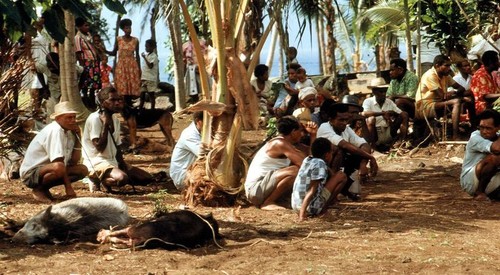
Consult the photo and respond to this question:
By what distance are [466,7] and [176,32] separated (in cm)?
502

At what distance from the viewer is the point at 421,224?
8539 mm

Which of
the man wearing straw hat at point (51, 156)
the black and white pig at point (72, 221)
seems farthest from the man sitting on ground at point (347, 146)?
the black and white pig at point (72, 221)

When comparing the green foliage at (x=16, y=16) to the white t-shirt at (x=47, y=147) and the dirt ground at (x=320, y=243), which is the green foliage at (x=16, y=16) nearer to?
the dirt ground at (x=320, y=243)

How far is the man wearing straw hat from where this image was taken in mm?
9711

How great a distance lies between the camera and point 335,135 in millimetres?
10242

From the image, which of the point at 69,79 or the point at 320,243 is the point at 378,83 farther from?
the point at 320,243

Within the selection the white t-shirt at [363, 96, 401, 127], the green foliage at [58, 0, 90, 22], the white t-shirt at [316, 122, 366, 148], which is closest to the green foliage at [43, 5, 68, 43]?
the green foliage at [58, 0, 90, 22]

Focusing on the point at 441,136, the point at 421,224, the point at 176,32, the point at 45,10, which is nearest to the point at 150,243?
the point at 45,10

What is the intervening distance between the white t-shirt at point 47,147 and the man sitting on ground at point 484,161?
4.21 m

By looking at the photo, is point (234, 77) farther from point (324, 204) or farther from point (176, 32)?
point (176, 32)

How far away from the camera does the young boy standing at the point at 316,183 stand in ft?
28.4

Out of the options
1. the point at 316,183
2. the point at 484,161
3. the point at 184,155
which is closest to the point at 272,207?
the point at 316,183

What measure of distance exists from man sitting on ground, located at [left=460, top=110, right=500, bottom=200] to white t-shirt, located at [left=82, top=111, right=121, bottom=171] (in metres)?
3.88

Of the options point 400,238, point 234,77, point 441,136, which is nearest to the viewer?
point 400,238
